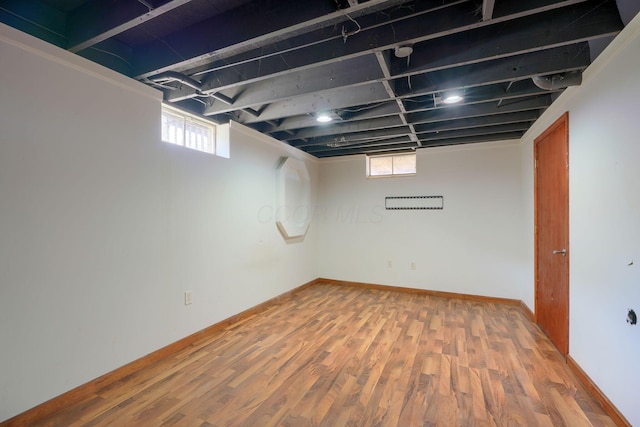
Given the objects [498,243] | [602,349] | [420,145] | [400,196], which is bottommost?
[602,349]

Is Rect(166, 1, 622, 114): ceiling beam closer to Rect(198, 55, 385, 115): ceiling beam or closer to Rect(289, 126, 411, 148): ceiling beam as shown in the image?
Rect(198, 55, 385, 115): ceiling beam

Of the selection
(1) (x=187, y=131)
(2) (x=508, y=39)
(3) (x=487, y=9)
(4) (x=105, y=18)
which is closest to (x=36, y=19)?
(4) (x=105, y=18)

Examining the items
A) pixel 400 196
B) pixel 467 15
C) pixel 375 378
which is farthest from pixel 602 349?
pixel 400 196

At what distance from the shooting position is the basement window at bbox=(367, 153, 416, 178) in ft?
15.2

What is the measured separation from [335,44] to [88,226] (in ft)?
6.78

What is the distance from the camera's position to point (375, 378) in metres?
2.19

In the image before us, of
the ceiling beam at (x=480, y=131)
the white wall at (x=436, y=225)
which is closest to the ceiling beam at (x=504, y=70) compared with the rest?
the ceiling beam at (x=480, y=131)

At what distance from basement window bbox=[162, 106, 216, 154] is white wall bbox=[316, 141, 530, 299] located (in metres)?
2.44

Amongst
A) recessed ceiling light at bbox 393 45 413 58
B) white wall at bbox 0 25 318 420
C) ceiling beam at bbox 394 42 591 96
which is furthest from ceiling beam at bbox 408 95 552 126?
white wall at bbox 0 25 318 420

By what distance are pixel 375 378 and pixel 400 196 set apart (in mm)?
3012

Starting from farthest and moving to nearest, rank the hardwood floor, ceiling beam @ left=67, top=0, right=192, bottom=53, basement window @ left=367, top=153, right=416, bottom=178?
basement window @ left=367, top=153, right=416, bottom=178, the hardwood floor, ceiling beam @ left=67, top=0, right=192, bottom=53

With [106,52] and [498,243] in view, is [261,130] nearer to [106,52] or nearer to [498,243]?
[106,52]

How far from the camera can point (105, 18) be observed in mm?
1674

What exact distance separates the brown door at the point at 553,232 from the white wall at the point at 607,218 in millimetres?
135
